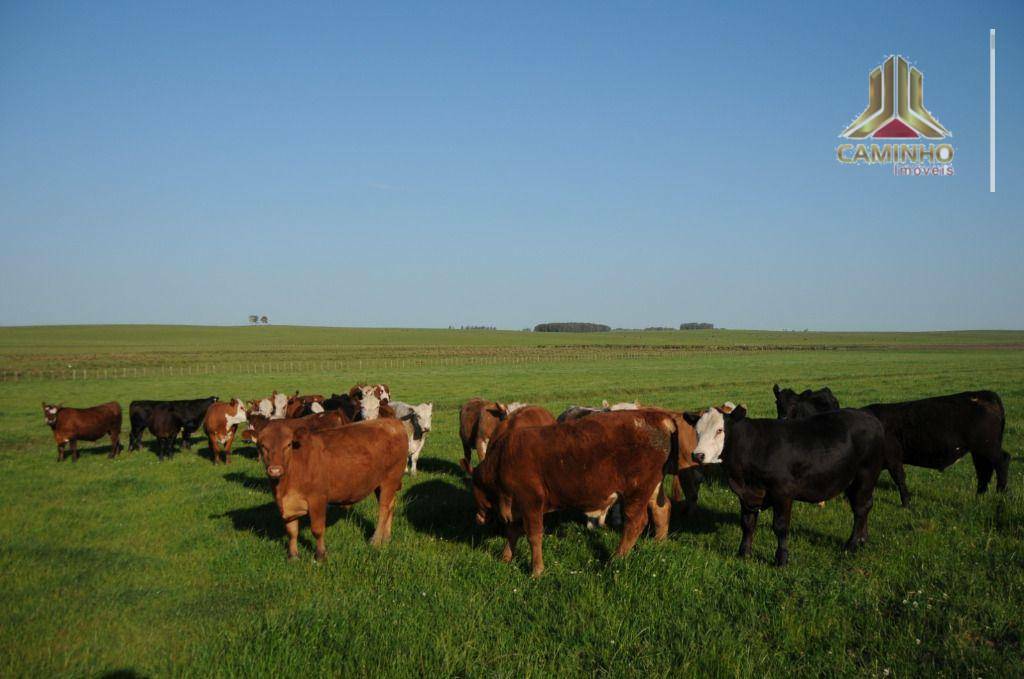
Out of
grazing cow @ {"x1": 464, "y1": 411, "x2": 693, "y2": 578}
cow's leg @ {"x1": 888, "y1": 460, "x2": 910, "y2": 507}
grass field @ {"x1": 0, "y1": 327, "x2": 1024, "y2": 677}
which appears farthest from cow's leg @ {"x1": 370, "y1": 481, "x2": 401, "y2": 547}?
cow's leg @ {"x1": 888, "y1": 460, "x2": 910, "y2": 507}

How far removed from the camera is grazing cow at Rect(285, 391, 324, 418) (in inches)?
591

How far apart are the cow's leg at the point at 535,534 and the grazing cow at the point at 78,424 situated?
1477cm

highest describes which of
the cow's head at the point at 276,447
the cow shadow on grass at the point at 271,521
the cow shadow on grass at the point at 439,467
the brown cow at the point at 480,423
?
the cow's head at the point at 276,447

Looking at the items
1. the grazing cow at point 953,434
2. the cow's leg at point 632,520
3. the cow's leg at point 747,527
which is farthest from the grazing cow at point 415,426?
the grazing cow at point 953,434

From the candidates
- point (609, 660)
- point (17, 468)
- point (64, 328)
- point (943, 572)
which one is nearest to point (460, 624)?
point (609, 660)

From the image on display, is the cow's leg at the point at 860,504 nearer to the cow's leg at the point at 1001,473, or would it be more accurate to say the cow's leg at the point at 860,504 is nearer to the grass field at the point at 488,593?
the grass field at the point at 488,593

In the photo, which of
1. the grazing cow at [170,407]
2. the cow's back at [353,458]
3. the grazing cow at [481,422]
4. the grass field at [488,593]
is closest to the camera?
the grass field at [488,593]

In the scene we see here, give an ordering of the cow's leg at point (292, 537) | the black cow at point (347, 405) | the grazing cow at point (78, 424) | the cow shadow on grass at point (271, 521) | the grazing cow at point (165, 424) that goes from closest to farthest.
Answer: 1. the cow's leg at point (292, 537)
2. the cow shadow on grass at point (271, 521)
3. the black cow at point (347, 405)
4. the grazing cow at point (78, 424)
5. the grazing cow at point (165, 424)

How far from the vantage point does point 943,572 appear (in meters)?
7.02

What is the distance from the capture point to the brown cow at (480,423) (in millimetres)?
12727

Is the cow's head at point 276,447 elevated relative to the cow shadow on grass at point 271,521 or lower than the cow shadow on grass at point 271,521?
elevated

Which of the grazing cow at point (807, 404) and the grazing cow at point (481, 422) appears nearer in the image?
the grazing cow at point (481, 422)

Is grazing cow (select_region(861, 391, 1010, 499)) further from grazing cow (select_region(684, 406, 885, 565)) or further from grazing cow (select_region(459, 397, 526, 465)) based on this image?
grazing cow (select_region(459, 397, 526, 465))

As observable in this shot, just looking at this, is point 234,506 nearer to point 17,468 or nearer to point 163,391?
point 17,468
